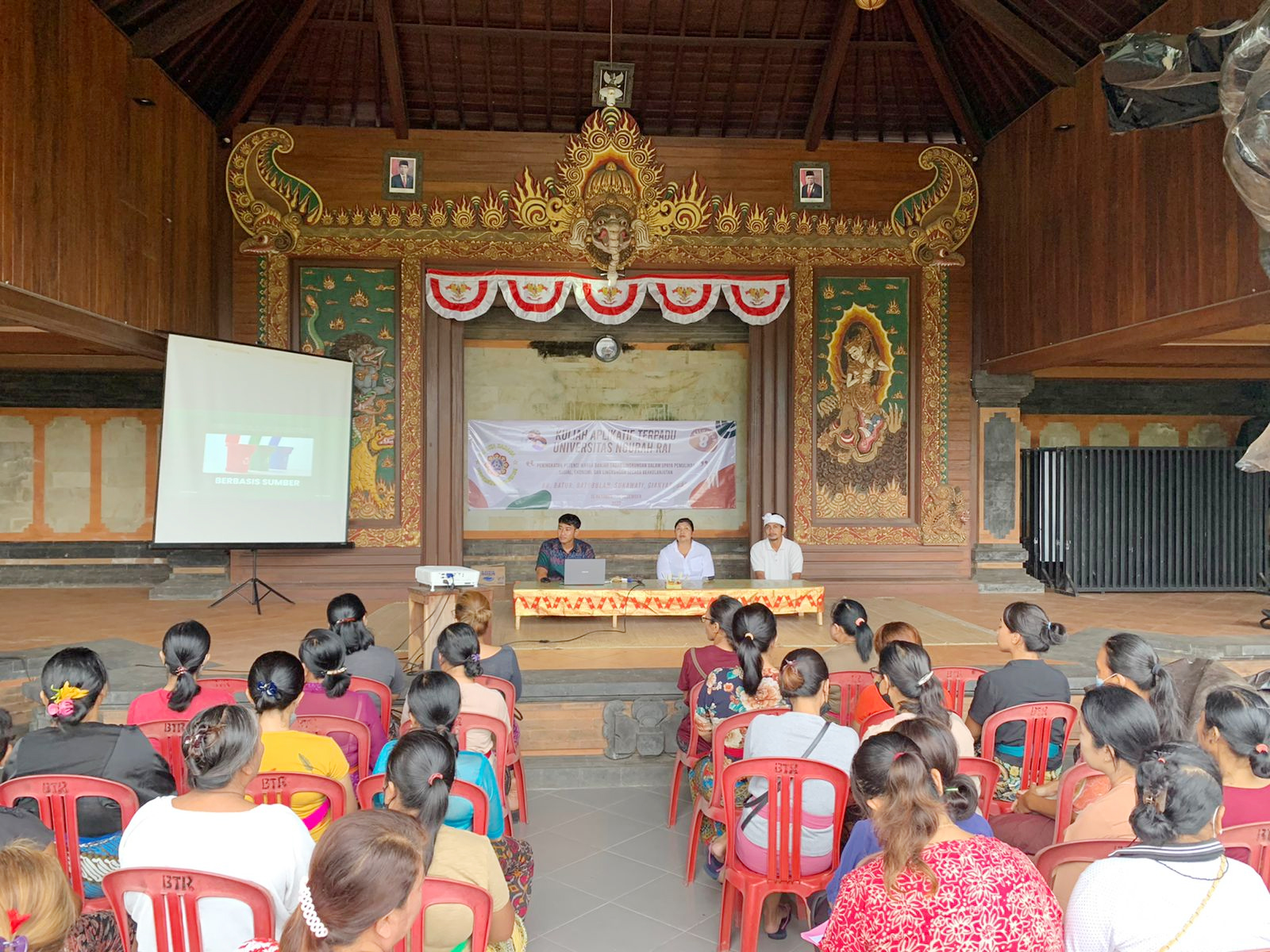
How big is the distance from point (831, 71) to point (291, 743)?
718cm

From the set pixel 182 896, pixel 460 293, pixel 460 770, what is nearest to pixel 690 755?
pixel 460 770

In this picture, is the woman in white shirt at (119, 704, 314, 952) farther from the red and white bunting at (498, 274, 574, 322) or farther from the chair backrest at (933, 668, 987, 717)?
the red and white bunting at (498, 274, 574, 322)

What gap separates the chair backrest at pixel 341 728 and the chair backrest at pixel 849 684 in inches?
73.1

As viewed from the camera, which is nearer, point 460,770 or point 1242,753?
point 1242,753

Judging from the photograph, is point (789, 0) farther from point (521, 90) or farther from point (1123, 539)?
point (1123, 539)

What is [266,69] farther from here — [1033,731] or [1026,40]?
[1033,731]

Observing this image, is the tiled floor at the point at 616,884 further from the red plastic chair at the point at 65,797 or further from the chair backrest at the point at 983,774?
the red plastic chair at the point at 65,797

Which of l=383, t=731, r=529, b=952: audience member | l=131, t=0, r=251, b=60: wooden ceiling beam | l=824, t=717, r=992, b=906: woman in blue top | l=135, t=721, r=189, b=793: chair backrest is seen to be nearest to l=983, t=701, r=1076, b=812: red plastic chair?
l=824, t=717, r=992, b=906: woman in blue top

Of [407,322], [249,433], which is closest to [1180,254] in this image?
[407,322]

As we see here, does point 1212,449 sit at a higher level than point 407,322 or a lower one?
lower

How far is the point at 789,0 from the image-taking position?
764 centimetres

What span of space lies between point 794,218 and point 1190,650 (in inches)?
191

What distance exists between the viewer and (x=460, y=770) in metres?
2.51

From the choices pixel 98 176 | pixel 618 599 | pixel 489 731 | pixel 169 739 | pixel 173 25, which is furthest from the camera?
pixel 173 25
